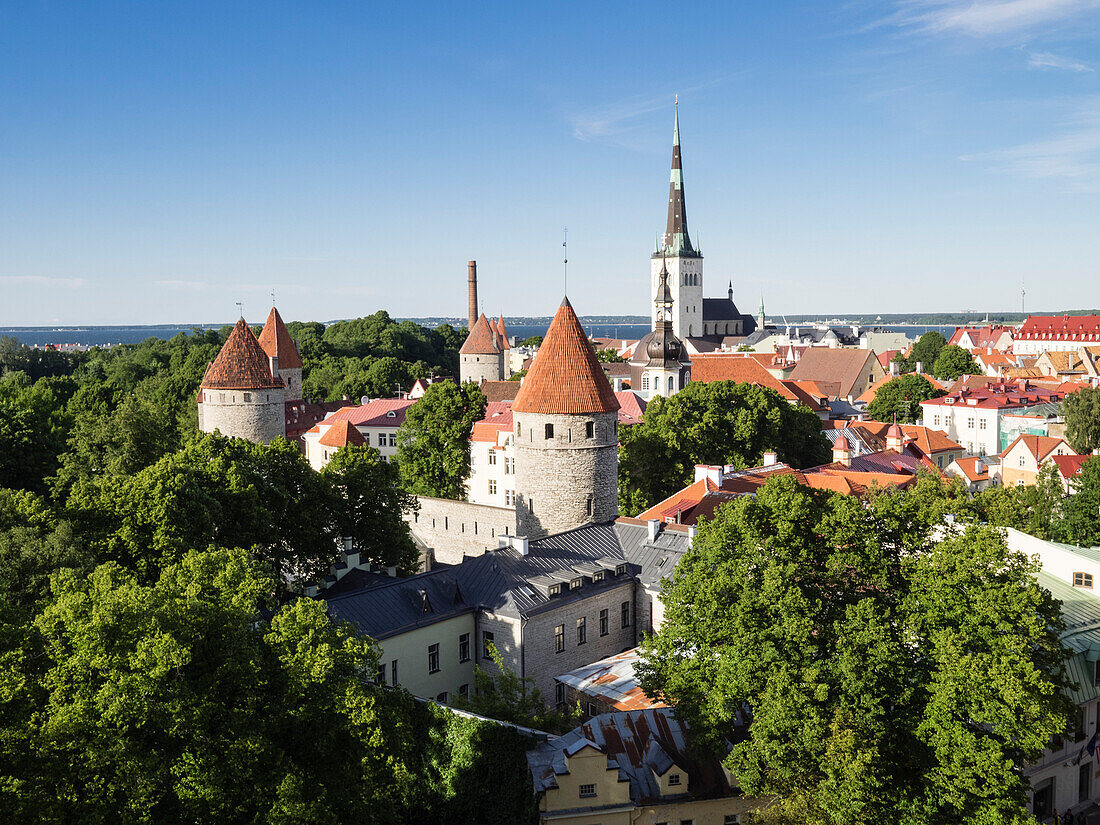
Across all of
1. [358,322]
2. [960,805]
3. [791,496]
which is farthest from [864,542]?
[358,322]

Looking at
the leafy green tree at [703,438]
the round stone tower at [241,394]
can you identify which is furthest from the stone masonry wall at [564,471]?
the round stone tower at [241,394]

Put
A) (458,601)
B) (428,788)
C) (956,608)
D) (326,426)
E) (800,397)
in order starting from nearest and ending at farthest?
(956,608) < (428,788) < (458,601) < (326,426) < (800,397)

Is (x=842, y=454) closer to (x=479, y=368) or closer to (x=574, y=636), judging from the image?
(x=574, y=636)

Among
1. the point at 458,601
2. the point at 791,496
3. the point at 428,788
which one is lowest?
the point at 428,788

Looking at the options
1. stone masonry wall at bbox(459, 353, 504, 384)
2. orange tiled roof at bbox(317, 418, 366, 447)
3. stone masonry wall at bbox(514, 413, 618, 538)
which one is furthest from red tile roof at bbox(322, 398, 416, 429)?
stone masonry wall at bbox(514, 413, 618, 538)

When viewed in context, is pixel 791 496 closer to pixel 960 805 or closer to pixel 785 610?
pixel 785 610

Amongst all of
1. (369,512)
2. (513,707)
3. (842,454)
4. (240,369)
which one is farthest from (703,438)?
(513,707)
